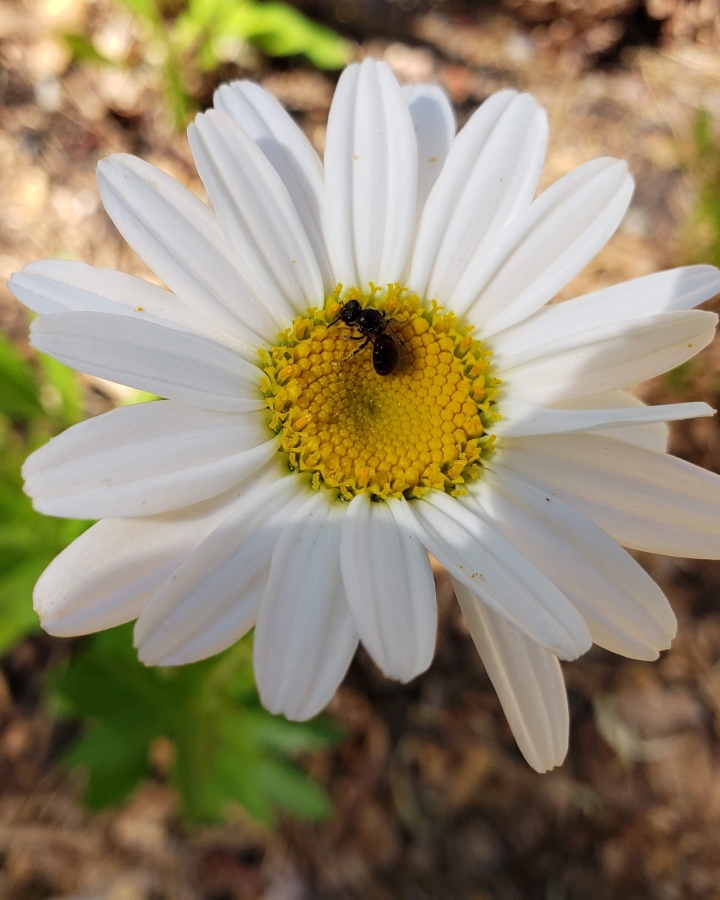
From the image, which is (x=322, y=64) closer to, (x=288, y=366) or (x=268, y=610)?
(x=288, y=366)

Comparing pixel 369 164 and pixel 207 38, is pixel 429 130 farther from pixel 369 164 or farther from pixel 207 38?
pixel 207 38

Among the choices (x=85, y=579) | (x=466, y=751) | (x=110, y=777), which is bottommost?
(x=466, y=751)

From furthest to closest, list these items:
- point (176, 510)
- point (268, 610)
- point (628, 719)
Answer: point (628, 719) → point (176, 510) → point (268, 610)

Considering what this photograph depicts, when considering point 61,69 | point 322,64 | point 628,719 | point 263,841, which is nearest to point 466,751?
point 628,719

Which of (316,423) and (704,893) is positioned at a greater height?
(316,423)

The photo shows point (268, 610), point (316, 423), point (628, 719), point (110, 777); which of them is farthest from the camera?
point (628, 719)

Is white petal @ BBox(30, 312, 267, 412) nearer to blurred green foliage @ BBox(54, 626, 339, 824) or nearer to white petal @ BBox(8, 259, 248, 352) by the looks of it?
white petal @ BBox(8, 259, 248, 352)

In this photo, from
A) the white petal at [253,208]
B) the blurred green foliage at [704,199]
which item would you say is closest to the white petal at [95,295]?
the white petal at [253,208]
